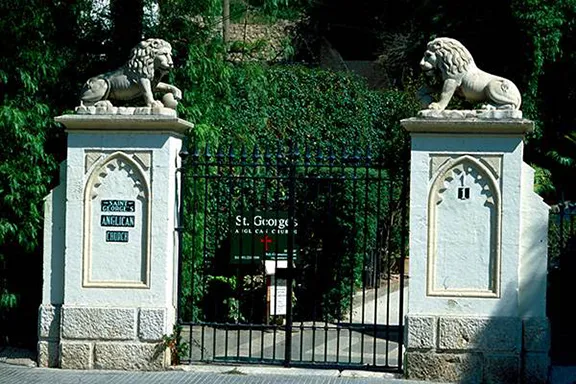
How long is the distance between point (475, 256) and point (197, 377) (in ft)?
9.99

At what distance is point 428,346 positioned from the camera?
9.77m

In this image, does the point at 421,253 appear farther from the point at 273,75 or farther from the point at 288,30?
the point at 288,30

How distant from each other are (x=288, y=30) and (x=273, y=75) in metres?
13.1

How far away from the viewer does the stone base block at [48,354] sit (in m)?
10.4

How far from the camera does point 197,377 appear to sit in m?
9.90

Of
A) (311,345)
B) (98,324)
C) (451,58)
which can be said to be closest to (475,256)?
(451,58)

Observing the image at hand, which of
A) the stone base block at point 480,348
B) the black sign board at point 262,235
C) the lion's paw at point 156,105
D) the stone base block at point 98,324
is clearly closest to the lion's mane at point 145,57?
the lion's paw at point 156,105

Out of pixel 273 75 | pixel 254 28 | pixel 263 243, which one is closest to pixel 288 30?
pixel 254 28

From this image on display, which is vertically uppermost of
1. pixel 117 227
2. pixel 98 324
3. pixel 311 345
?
pixel 117 227

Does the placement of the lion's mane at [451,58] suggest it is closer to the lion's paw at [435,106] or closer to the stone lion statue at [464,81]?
the stone lion statue at [464,81]

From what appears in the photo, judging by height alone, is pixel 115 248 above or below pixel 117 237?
below

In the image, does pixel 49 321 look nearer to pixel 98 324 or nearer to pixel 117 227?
pixel 98 324

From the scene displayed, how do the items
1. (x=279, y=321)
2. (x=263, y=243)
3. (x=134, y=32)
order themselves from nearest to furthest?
(x=263, y=243) → (x=134, y=32) → (x=279, y=321)

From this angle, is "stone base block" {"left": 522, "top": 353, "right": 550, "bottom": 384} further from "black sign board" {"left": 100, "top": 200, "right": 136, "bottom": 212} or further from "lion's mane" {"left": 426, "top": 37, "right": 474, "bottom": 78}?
"black sign board" {"left": 100, "top": 200, "right": 136, "bottom": 212}
